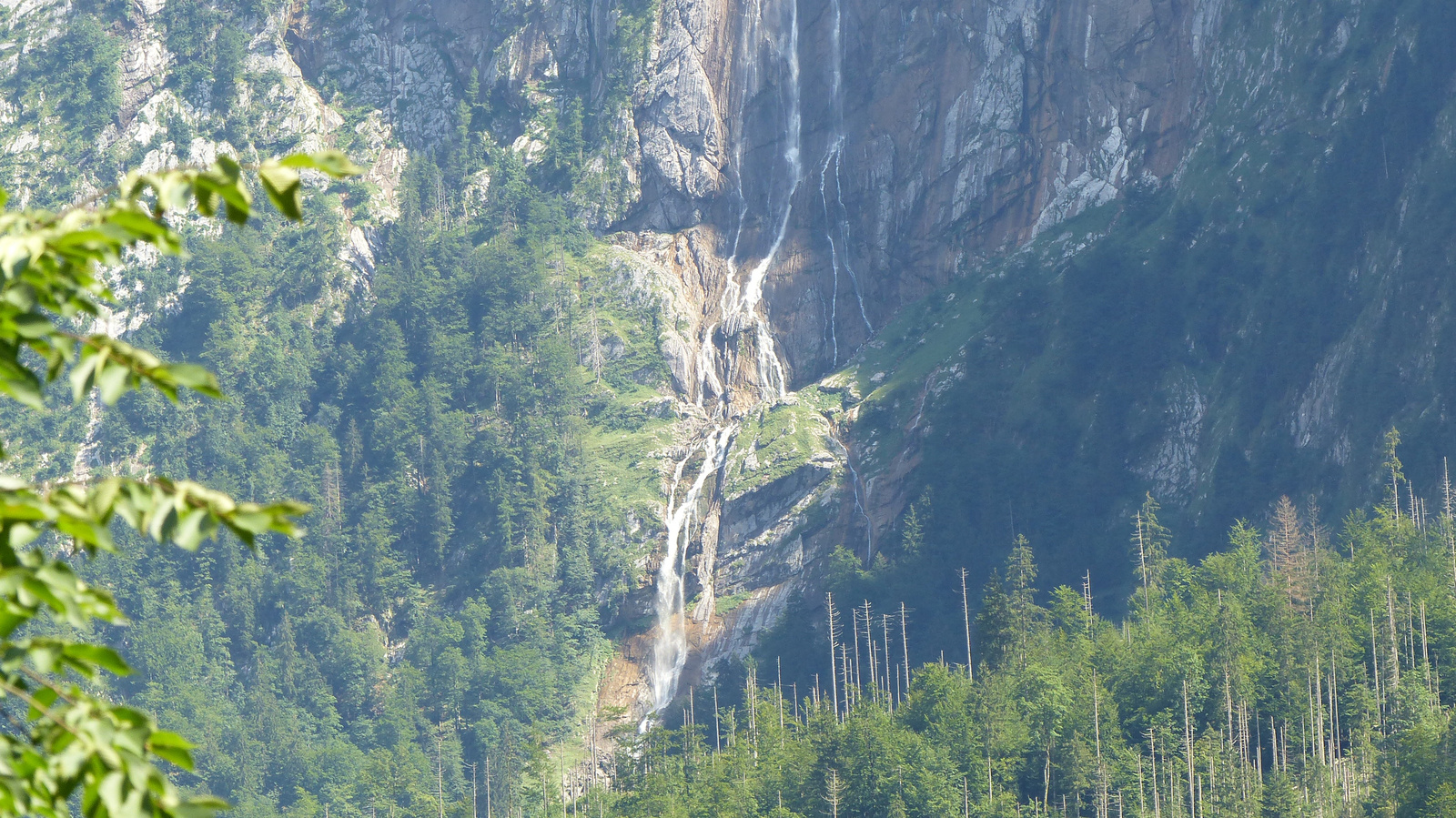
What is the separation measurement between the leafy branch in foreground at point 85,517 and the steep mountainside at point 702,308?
99737 mm

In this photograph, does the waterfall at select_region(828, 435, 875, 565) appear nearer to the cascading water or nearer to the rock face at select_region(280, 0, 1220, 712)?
the rock face at select_region(280, 0, 1220, 712)

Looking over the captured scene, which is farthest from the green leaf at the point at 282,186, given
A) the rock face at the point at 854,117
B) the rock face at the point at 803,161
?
the rock face at the point at 854,117

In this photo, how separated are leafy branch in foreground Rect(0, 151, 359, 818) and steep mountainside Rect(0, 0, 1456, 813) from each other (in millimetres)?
99737

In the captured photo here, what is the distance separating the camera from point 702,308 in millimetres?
141375

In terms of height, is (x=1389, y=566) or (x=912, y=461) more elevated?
(x=912, y=461)

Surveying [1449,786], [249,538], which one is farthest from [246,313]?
[249,538]

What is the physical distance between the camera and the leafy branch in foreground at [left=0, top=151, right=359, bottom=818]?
543 centimetres

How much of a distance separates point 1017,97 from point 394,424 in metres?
56.0

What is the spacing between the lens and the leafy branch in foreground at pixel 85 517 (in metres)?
5.43

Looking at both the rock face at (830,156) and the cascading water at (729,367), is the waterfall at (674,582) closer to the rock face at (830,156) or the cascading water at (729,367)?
the cascading water at (729,367)

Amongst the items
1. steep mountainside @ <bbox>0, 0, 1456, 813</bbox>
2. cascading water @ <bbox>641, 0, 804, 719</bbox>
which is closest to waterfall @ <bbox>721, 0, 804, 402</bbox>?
cascading water @ <bbox>641, 0, 804, 719</bbox>

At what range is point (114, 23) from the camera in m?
168

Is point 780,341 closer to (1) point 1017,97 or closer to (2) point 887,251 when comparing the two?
(2) point 887,251

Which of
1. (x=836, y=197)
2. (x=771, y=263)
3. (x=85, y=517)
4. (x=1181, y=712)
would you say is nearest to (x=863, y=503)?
(x=771, y=263)
